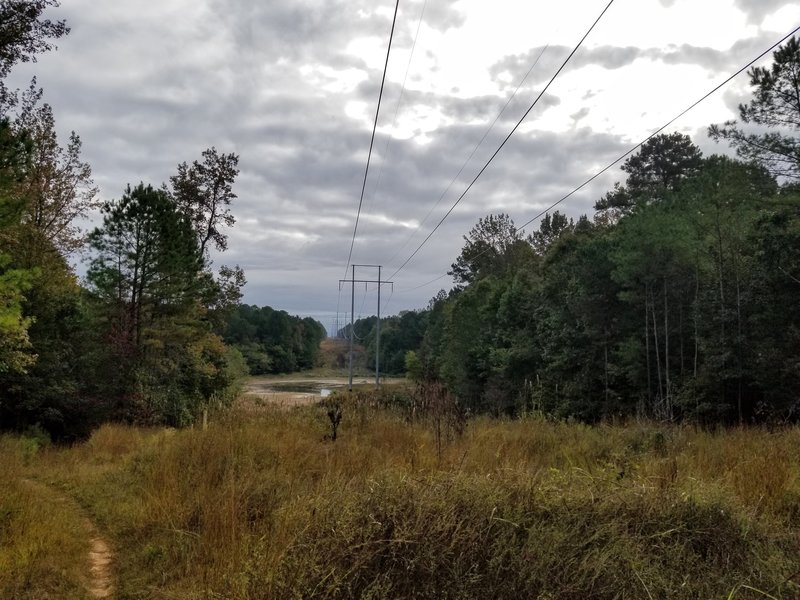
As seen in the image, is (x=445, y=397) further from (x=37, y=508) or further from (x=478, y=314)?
(x=478, y=314)

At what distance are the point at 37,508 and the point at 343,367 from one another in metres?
139

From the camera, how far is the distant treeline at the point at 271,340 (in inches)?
4149

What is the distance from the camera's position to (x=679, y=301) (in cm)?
2447

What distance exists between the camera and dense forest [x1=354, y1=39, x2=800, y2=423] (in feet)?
56.3

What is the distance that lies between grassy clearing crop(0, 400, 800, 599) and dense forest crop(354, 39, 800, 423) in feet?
17.4

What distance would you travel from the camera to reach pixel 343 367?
143m

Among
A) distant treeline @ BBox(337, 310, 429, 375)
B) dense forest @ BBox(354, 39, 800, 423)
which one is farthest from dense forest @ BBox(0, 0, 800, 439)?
distant treeline @ BBox(337, 310, 429, 375)

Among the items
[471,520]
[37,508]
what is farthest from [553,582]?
[37,508]

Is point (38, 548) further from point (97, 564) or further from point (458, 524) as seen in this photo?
point (458, 524)

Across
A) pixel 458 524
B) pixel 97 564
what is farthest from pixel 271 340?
pixel 458 524

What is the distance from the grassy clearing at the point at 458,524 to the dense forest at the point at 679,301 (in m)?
5.31

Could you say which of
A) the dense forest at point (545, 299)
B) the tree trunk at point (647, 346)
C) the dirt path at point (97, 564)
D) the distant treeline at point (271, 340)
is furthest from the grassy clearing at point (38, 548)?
the distant treeline at point (271, 340)

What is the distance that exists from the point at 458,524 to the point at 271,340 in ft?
381

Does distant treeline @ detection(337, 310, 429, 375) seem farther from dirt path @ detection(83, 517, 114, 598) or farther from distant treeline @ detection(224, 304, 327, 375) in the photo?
dirt path @ detection(83, 517, 114, 598)
